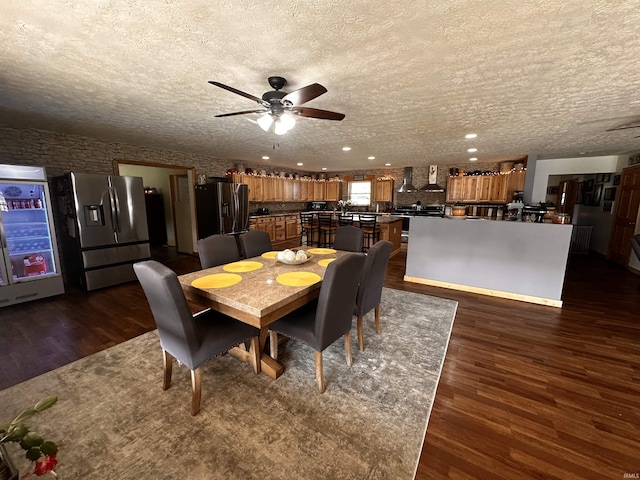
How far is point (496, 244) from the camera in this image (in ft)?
12.5

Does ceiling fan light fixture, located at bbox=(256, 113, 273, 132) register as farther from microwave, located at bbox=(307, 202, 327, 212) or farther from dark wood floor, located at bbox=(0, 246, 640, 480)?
microwave, located at bbox=(307, 202, 327, 212)

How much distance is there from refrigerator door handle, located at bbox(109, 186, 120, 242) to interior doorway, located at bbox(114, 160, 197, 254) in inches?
64.8

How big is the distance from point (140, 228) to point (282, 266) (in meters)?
3.34

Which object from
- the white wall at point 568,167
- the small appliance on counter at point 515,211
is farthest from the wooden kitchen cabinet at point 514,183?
the small appliance on counter at point 515,211

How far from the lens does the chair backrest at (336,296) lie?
5.91ft

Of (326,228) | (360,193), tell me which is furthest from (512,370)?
(360,193)

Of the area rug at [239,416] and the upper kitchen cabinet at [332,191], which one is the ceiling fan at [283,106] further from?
the upper kitchen cabinet at [332,191]

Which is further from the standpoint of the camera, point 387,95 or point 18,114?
point 18,114

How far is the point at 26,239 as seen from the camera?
3656mm

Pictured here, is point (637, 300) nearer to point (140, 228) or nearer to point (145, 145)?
point (140, 228)

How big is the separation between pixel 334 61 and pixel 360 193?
24.9 feet

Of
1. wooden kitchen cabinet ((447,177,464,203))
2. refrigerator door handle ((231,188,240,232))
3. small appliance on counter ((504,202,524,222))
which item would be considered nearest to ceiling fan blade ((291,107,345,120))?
small appliance on counter ((504,202,524,222))

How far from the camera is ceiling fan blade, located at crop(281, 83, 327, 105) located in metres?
1.85

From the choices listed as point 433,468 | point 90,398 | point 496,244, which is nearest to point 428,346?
point 433,468
